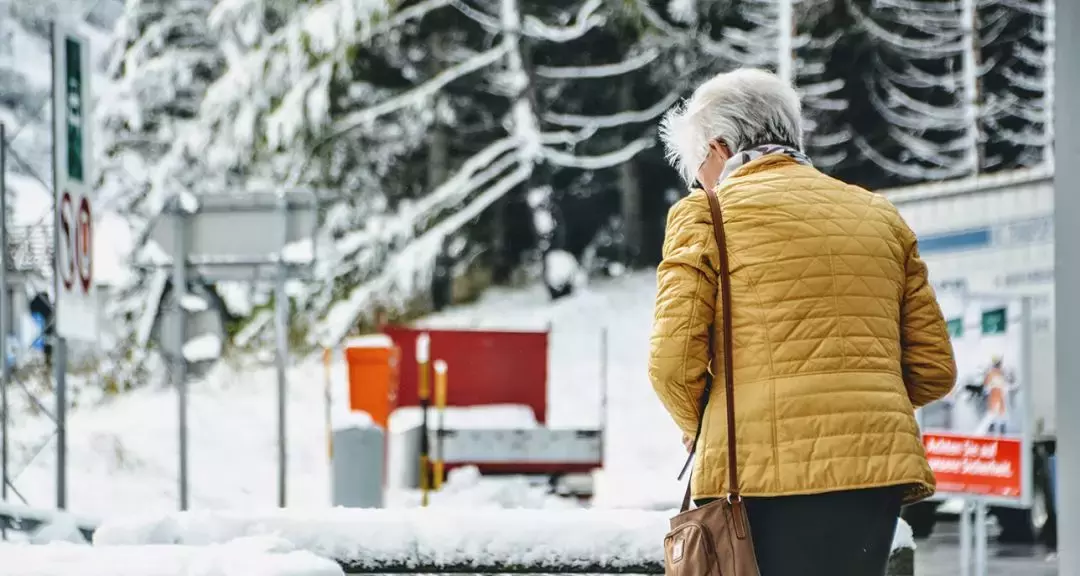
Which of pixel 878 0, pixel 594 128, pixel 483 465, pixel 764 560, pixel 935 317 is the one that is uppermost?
pixel 878 0

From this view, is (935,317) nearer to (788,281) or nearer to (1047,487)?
(788,281)

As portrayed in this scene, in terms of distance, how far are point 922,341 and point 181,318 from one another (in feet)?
29.4

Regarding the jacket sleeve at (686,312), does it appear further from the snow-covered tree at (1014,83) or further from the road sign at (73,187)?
the snow-covered tree at (1014,83)

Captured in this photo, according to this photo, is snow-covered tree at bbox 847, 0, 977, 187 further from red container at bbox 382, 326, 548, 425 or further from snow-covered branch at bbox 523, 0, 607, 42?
red container at bbox 382, 326, 548, 425

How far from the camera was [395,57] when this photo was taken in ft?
88.7

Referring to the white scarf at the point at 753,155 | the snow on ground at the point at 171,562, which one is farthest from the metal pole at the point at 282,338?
the white scarf at the point at 753,155

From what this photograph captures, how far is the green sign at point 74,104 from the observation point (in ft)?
26.1

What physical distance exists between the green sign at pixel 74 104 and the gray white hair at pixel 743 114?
563 cm

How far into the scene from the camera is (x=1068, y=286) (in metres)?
3.22

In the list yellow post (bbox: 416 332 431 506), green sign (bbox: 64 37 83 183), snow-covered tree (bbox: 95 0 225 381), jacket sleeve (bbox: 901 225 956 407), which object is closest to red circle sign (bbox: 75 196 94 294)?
green sign (bbox: 64 37 83 183)

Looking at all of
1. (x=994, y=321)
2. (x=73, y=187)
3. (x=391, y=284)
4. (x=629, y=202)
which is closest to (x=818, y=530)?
(x=73, y=187)

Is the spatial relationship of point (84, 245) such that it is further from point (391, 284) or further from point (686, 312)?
point (391, 284)

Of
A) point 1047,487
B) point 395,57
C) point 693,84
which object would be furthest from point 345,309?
point 1047,487

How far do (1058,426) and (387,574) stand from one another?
1.96 meters
